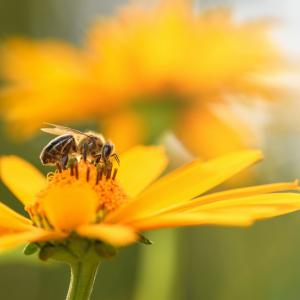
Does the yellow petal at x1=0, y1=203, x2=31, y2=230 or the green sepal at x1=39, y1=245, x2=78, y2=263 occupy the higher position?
the yellow petal at x1=0, y1=203, x2=31, y2=230

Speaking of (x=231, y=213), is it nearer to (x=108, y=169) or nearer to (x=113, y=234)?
(x=113, y=234)

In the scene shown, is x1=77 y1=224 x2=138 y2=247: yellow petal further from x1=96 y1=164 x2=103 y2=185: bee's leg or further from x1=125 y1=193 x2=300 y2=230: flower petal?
x1=96 y1=164 x2=103 y2=185: bee's leg

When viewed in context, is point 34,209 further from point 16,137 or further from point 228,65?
point 16,137

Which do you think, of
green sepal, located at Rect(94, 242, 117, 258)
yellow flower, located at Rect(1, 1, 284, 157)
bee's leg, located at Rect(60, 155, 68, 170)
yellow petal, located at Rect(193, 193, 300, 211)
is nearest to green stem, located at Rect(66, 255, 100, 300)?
green sepal, located at Rect(94, 242, 117, 258)

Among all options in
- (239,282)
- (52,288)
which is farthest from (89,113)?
(52,288)

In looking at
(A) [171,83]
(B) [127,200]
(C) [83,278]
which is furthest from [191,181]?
(A) [171,83]

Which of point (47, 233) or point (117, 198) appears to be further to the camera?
point (117, 198)
